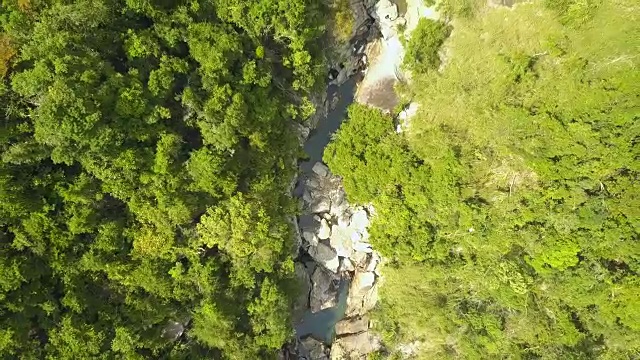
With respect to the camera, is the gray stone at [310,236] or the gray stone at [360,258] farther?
the gray stone at [360,258]

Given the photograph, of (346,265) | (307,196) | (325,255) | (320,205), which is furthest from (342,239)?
(307,196)

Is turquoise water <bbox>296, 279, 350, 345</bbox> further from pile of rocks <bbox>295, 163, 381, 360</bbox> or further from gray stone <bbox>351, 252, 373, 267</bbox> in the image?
gray stone <bbox>351, 252, 373, 267</bbox>

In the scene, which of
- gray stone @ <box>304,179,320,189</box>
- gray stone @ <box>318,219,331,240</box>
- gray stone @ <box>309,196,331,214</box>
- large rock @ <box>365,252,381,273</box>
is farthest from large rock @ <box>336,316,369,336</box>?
gray stone @ <box>304,179,320,189</box>

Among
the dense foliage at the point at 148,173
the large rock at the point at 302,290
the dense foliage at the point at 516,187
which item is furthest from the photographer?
the large rock at the point at 302,290

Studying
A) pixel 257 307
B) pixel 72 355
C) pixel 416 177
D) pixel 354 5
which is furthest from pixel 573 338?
pixel 72 355

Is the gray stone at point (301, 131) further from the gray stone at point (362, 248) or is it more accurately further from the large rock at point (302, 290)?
the large rock at point (302, 290)

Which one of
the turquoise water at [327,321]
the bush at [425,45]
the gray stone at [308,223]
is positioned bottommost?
the turquoise water at [327,321]

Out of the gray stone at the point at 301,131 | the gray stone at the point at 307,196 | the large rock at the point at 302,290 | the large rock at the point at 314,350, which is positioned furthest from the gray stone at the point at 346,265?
the gray stone at the point at 301,131
